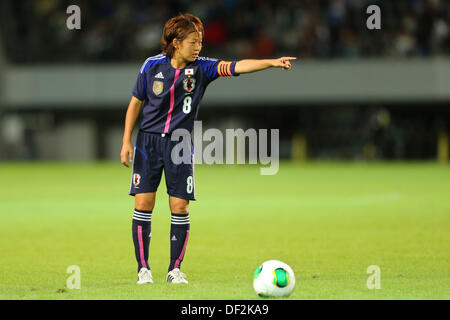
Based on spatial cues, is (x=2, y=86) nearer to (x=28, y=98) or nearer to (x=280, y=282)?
(x=28, y=98)

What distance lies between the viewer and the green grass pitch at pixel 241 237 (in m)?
7.18

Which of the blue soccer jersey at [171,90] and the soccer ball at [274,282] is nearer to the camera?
the soccer ball at [274,282]

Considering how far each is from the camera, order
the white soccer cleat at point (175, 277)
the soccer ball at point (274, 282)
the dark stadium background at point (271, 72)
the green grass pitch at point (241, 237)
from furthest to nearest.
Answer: the dark stadium background at point (271, 72) → the white soccer cleat at point (175, 277) → the green grass pitch at point (241, 237) → the soccer ball at point (274, 282)

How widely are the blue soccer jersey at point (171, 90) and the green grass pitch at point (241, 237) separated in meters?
1.32

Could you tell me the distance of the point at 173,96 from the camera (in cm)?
734

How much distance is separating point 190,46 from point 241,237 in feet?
14.0

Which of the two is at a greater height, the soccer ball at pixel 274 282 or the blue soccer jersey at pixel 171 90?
the blue soccer jersey at pixel 171 90

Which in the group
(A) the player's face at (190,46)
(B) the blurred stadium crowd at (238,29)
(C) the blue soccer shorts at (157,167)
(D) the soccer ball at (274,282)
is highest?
(B) the blurred stadium crowd at (238,29)

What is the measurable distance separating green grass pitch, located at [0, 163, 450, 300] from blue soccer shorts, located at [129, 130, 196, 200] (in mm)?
784

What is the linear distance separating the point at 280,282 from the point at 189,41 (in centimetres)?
206

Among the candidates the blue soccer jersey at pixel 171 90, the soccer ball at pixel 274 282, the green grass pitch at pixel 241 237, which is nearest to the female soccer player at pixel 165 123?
the blue soccer jersey at pixel 171 90

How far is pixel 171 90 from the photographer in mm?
7316

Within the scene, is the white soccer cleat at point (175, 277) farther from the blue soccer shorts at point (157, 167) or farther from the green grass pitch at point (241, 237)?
the blue soccer shorts at point (157, 167)

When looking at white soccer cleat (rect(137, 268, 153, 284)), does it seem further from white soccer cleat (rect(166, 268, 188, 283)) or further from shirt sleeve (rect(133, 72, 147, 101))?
shirt sleeve (rect(133, 72, 147, 101))
